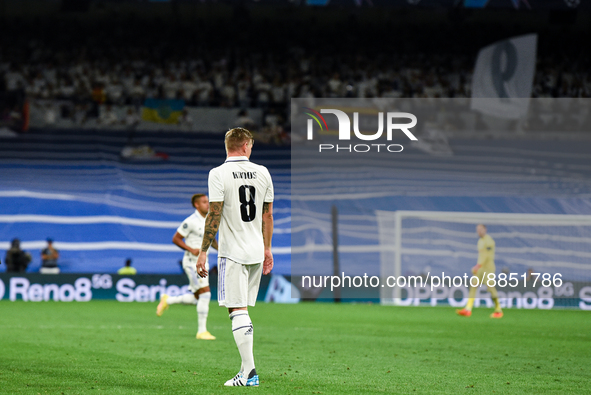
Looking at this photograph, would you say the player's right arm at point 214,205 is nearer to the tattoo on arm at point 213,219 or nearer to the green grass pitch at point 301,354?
the tattoo on arm at point 213,219

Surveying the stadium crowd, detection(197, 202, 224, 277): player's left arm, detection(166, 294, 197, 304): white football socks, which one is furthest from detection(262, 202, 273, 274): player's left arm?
the stadium crowd

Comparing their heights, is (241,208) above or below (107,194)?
below

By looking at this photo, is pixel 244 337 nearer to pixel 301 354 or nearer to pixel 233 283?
pixel 233 283

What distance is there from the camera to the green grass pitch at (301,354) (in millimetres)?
7066

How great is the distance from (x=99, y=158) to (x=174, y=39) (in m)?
8.31

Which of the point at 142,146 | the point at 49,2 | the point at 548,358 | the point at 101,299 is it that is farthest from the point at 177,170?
the point at 548,358

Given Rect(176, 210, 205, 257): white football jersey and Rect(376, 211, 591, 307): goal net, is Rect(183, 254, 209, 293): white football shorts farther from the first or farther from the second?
Rect(376, 211, 591, 307): goal net

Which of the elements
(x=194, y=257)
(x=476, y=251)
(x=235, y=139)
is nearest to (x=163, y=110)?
(x=476, y=251)

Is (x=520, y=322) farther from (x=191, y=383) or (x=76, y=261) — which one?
(x=76, y=261)

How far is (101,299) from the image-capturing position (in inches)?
835

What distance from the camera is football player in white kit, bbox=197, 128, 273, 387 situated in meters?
6.65

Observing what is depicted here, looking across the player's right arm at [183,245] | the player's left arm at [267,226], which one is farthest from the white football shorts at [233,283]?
the player's right arm at [183,245]

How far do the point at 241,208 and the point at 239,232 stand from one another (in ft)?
0.71

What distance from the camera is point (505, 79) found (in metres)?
26.8
